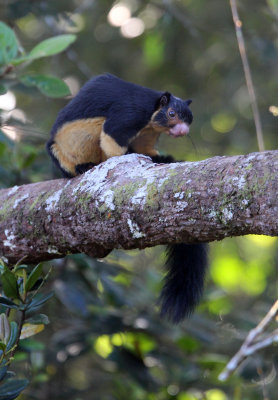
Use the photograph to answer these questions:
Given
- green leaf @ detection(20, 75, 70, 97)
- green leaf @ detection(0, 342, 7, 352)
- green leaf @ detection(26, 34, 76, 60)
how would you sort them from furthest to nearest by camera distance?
green leaf @ detection(20, 75, 70, 97), green leaf @ detection(26, 34, 76, 60), green leaf @ detection(0, 342, 7, 352)

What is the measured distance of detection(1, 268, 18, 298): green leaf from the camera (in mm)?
1946

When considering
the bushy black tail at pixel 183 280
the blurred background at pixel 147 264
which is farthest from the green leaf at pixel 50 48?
the bushy black tail at pixel 183 280

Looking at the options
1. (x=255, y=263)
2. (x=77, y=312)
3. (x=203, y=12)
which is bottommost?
(x=255, y=263)

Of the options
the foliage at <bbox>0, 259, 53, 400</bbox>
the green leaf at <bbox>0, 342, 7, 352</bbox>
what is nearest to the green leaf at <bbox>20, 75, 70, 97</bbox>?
the foliage at <bbox>0, 259, 53, 400</bbox>

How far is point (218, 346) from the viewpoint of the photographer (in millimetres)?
3891

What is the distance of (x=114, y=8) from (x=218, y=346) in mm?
3679

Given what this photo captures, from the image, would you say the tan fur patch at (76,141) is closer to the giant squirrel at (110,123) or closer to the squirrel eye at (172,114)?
the giant squirrel at (110,123)

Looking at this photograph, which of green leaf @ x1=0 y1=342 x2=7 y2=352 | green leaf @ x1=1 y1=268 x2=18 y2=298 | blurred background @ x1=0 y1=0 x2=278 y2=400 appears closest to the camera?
green leaf @ x1=0 y1=342 x2=7 y2=352

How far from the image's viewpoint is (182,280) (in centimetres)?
269

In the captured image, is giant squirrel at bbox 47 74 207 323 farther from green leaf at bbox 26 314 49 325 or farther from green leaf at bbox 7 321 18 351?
green leaf at bbox 7 321 18 351

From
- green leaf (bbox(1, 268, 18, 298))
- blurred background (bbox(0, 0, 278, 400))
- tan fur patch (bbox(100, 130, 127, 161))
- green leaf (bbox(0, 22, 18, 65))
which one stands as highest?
green leaf (bbox(0, 22, 18, 65))

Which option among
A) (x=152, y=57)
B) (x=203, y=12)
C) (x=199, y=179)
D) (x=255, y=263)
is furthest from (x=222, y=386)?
(x=203, y=12)

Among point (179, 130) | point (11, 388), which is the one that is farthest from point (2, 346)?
point (179, 130)

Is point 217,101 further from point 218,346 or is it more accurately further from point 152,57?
point 218,346
